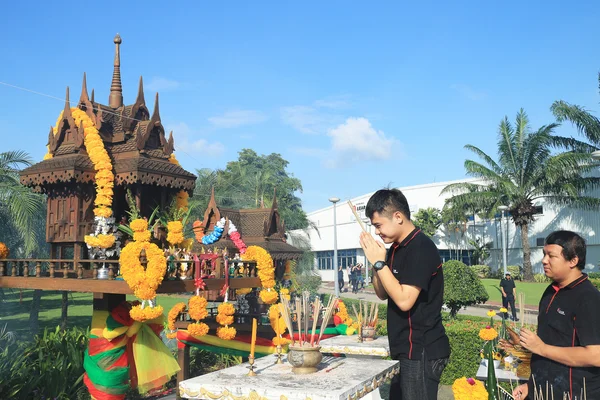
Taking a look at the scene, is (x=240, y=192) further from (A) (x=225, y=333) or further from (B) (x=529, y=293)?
(A) (x=225, y=333)

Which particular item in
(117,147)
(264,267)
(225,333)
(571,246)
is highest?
(117,147)

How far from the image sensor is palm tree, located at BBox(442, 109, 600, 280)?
2888cm

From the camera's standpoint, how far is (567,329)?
10.4 ft

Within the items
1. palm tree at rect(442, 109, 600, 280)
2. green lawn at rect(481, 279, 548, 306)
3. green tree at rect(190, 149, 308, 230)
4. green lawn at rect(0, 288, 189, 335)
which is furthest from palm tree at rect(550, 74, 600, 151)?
green lawn at rect(0, 288, 189, 335)

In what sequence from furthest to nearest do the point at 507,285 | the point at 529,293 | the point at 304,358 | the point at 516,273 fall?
the point at 516,273 < the point at 529,293 < the point at 507,285 < the point at 304,358

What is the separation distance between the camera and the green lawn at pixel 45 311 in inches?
600

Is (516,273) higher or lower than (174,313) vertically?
lower

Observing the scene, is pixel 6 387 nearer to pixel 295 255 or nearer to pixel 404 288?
pixel 404 288

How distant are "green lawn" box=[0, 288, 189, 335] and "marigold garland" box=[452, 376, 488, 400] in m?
11.7

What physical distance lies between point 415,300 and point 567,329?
1.02 m

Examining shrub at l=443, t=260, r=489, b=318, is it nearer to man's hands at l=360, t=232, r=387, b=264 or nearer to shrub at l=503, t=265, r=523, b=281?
man's hands at l=360, t=232, r=387, b=264

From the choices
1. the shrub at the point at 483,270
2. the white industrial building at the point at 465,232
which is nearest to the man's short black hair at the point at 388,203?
the white industrial building at the point at 465,232

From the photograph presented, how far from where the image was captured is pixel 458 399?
3.02 meters

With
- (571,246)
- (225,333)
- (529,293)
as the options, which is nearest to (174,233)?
(225,333)
